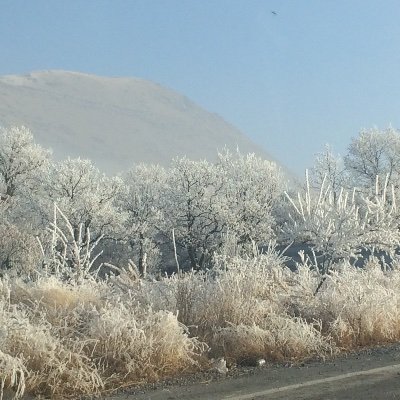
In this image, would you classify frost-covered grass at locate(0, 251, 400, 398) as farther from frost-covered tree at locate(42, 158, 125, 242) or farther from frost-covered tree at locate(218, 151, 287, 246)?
frost-covered tree at locate(42, 158, 125, 242)

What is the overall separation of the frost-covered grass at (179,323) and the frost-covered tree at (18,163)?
45.3m

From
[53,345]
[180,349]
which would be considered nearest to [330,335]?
[180,349]

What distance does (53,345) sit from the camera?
20.3ft

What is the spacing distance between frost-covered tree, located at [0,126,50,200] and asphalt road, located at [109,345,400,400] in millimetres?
48336

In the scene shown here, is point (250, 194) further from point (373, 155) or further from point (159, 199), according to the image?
point (373, 155)

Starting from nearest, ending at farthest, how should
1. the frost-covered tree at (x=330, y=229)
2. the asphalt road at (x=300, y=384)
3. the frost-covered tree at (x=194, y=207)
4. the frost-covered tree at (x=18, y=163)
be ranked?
1. the asphalt road at (x=300, y=384)
2. the frost-covered tree at (x=330, y=229)
3. the frost-covered tree at (x=194, y=207)
4. the frost-covered tree at (x=18, y=163)

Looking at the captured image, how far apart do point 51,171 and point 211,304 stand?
154 ft

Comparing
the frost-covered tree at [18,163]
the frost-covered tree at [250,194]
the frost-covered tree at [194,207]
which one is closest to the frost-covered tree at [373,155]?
the frost-covered tree at [250,194]

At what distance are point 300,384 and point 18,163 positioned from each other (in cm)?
5164

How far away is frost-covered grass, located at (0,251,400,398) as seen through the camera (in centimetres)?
614

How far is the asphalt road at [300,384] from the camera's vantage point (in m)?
5.84

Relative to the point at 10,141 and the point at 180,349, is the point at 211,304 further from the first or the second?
the point at 10,141

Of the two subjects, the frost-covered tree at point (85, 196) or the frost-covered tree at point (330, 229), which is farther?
the frost-covered tree at point (85, 196)

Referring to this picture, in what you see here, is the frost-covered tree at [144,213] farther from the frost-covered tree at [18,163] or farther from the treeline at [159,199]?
the frost-covered tree at [18,163]
